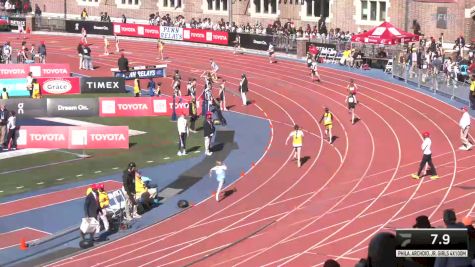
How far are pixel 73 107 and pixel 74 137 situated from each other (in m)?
6.56

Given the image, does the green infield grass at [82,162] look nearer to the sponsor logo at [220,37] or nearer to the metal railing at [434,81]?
the metal railing at [434,81]

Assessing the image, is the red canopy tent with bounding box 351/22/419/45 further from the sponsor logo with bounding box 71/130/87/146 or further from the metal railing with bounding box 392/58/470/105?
the sponsor logo with bounding box 71/130/87/146

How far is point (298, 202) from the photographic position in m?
24.4

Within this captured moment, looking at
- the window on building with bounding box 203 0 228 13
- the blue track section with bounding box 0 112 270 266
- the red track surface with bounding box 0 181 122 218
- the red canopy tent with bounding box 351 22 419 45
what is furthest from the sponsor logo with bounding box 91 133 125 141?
the window on building with bounding box 203 0 228 13

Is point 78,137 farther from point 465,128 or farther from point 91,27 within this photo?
point 91,27

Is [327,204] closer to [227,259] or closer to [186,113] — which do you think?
[227,259]

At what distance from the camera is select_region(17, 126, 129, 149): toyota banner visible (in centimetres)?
3117

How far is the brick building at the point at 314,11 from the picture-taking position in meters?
54.3

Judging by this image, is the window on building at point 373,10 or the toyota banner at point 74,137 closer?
the toyota banner at point 74,137

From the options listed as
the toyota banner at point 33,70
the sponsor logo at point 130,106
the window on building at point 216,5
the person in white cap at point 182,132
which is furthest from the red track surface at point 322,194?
the window on building at point 216,5

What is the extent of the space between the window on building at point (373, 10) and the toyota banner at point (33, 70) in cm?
2355

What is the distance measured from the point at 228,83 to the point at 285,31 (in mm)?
13105

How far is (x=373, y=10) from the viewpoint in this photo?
196ft

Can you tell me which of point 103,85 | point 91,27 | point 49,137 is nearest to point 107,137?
point 49,137
